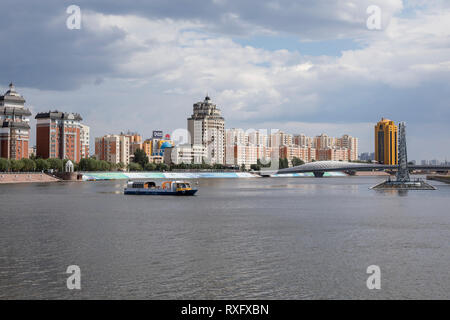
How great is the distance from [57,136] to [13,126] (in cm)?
1662

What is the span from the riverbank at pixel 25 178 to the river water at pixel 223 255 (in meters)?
67.0

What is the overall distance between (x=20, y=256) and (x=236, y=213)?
72.2 feet

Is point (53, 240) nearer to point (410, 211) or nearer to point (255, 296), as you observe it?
point (255, 296)

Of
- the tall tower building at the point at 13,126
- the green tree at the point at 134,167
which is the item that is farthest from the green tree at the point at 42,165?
the green tree at the point at 134,167

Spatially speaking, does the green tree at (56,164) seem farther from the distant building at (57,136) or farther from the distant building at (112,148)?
the distant building at (112,148)

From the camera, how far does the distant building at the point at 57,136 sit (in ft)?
455

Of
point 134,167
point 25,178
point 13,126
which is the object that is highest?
point 13,126

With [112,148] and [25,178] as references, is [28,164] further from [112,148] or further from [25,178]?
[112,148]

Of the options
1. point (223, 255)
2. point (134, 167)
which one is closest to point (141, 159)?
point (134, 167)

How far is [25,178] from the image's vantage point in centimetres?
10881

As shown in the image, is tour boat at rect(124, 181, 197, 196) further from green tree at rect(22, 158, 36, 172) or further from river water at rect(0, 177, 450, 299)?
green tree at rect(22, 158, 36, 172)

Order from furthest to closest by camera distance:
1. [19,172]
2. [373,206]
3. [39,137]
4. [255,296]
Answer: [39,137] < [19,172] < [373,206] < [255,296]
